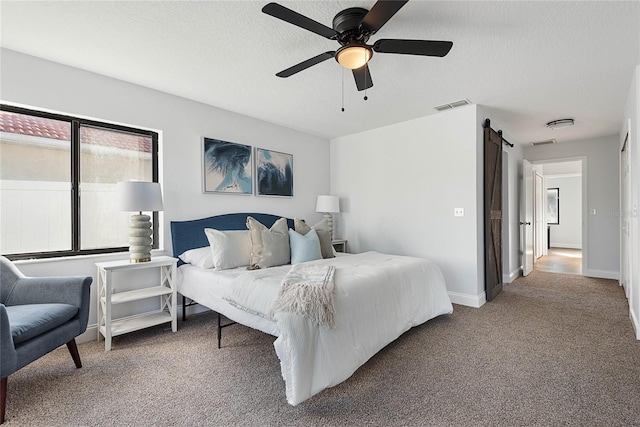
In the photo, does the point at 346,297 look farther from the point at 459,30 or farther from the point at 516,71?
the point at 516,71

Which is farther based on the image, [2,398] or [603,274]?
[603,274]

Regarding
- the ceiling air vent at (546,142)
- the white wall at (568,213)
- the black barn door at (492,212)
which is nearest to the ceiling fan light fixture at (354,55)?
the black barn door at (492,212)

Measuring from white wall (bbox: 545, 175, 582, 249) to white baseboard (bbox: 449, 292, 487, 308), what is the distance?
710 centimetres

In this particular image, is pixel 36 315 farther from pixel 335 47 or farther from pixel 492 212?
pixel 492 212

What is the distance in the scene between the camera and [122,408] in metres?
1.78

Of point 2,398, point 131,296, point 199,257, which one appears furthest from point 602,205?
point 2,398

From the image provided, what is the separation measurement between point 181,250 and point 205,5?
234cm

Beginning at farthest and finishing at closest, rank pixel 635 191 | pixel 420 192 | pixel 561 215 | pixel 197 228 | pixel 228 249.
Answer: pixel 561 215, pixel 420 192, pixel 197 228, pixel 228 249, pixel 635 191

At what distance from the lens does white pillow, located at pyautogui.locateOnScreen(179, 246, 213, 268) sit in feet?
10.2

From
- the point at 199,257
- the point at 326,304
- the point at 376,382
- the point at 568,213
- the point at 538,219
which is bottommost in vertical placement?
the point at 376,382

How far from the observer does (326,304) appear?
6.25ft

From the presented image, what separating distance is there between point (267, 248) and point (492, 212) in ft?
9.83

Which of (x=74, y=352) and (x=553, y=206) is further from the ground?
(x=553, y=206)

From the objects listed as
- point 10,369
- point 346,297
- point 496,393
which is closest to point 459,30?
point 346,297
